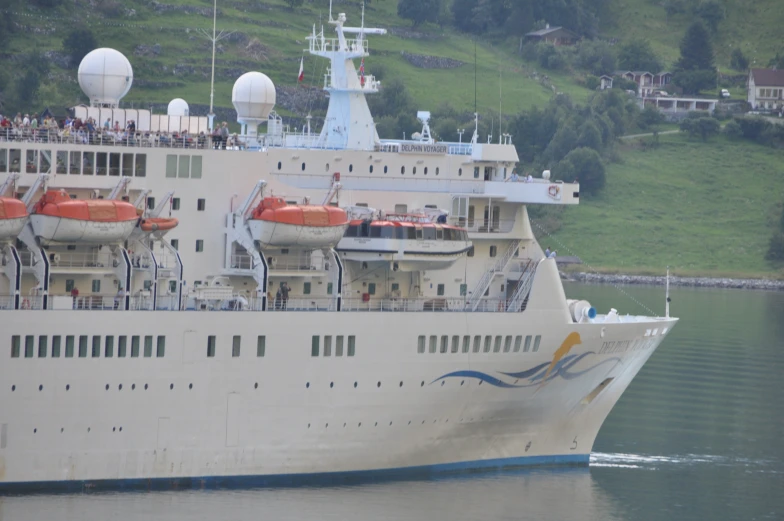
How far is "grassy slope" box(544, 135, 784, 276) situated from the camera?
10000cm

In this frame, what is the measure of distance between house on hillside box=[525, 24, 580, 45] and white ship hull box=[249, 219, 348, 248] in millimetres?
103205

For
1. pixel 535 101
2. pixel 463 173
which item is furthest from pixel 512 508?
pixel 535 101

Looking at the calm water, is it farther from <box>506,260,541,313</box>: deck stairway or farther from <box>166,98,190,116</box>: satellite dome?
<box>166,98,190,116</box>: satellite dome

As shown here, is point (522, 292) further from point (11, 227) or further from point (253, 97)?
point (11, 227)

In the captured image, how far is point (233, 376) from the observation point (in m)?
Answer: 34.4

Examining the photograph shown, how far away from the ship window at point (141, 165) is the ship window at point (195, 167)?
1.07 metres

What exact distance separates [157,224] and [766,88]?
10761cm

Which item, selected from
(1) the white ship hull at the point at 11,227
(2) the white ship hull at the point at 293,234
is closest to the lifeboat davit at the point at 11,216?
(1) the white ship hull at the point at 11,227

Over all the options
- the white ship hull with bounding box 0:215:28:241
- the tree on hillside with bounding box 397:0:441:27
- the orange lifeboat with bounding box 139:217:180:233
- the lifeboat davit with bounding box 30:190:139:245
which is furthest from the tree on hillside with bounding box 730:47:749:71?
the white ship hull with bounding box 0:215:28:241

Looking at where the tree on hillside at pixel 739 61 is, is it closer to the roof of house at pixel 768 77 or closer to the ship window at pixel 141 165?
the roof of house at pixel 768 77

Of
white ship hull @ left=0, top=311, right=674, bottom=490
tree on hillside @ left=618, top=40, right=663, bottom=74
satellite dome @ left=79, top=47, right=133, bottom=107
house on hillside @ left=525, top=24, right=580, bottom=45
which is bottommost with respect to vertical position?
white ship hull @ left=0, top=311, right=674, bottom=490

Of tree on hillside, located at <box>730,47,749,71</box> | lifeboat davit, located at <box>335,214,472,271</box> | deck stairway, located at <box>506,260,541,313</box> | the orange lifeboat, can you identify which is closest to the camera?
the orange lifeboat

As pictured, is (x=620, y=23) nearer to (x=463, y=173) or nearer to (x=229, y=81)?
→ (x=229, y=81)

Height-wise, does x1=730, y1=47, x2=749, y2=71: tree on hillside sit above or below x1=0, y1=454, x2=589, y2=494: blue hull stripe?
above
